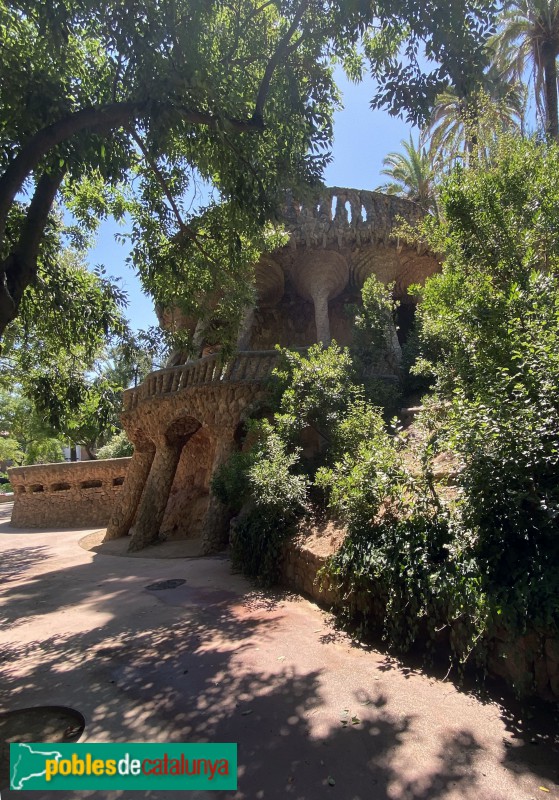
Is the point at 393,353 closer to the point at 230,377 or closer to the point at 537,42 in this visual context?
the point at 230,377

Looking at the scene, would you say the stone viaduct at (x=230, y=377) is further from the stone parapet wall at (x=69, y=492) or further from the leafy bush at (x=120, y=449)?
the leafy bush at (x=120, y=449)

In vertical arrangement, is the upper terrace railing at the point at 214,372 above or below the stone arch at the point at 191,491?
above

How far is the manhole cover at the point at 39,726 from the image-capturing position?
315cm

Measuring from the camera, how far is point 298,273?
578 inches

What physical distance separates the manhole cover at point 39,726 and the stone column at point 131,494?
34.2 ft

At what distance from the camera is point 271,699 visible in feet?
11.4

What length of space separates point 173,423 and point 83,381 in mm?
5253

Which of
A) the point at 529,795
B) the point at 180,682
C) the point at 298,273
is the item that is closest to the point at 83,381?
the point at 180,682

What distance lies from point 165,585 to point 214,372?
5.18 m

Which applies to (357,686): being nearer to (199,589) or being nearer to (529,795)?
(529,795)

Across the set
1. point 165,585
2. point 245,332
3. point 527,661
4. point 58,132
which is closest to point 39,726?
point 527,661

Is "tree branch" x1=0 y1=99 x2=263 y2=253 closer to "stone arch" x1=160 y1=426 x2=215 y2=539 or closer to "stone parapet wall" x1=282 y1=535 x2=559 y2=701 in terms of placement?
"stone parapet wall" x1=282 y1=535 x2=559 y2=701

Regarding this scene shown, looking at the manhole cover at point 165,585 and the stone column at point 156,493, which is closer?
the manhole cover at point 165,585

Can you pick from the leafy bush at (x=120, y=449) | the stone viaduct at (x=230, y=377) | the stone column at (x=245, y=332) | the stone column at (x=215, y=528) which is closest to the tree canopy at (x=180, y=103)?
the stone viaduct at (x=230, y=377)
